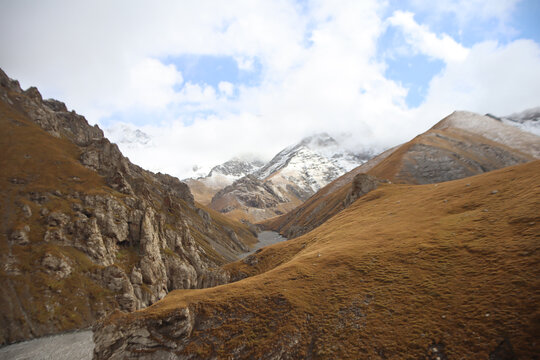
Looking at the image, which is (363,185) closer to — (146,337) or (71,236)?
(146,337)

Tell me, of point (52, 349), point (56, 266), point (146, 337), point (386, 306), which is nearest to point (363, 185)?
point (386, 306)

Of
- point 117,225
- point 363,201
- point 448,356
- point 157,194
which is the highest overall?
point 157,194

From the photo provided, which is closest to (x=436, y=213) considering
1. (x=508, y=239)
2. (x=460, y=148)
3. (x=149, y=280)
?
(x=508, y=239)

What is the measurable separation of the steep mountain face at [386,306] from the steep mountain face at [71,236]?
36.2m

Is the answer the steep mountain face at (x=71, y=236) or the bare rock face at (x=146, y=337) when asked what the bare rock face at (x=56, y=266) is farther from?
the bare rock face at (x=146, y=337)

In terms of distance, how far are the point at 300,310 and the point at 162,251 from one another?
A: 361ft

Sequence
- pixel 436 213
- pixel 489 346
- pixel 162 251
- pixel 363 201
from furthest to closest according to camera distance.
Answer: pixel 162 251 < pixel 363 201 < pixel 436 213 < pixel 489 346

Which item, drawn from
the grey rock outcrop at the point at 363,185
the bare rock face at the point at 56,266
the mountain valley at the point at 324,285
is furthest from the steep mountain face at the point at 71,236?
the grey rock outcrop at the point at 363,185

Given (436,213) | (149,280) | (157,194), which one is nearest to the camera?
(436,213)

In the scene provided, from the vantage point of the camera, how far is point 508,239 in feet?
93.5

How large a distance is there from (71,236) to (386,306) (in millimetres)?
107678

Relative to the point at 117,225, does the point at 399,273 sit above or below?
below

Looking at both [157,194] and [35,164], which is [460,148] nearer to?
[157,194]

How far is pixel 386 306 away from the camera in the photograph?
26.5 metres
